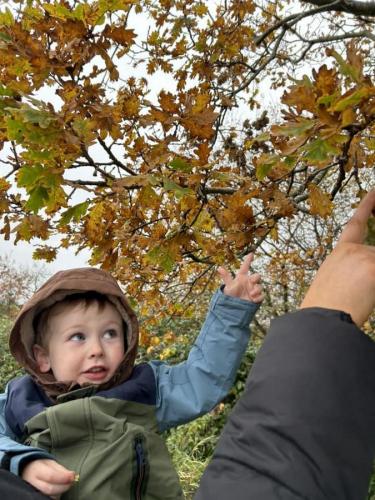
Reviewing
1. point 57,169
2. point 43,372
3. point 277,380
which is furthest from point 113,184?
point 277,380

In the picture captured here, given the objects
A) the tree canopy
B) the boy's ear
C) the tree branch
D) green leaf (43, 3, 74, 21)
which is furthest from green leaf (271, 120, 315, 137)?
the tree branch

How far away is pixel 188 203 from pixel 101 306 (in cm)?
53

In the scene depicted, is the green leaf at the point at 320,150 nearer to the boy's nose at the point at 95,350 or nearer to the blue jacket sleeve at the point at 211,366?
the blue jacket sleeve at the point at 211,366

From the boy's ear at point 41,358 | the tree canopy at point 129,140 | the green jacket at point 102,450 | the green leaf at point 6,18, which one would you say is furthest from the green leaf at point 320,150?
the boy's ear at point 41,358

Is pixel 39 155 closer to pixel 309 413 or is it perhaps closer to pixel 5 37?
pixel 5 37

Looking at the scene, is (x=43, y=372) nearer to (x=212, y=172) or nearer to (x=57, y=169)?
(x=57, y=169)

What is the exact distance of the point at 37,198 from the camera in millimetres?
1549

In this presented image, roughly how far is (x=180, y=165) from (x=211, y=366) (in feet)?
2.18

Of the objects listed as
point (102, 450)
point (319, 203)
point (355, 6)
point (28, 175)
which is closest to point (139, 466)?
point (102, 450)

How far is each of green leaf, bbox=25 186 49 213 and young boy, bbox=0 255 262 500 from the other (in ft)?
→ 1.33

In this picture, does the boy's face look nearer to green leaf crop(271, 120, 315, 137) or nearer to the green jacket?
the green jacket

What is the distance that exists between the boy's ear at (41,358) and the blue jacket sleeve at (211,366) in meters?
0.42

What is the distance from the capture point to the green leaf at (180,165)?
1.72 m

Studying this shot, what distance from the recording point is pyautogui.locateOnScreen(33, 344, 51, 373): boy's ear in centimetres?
192
